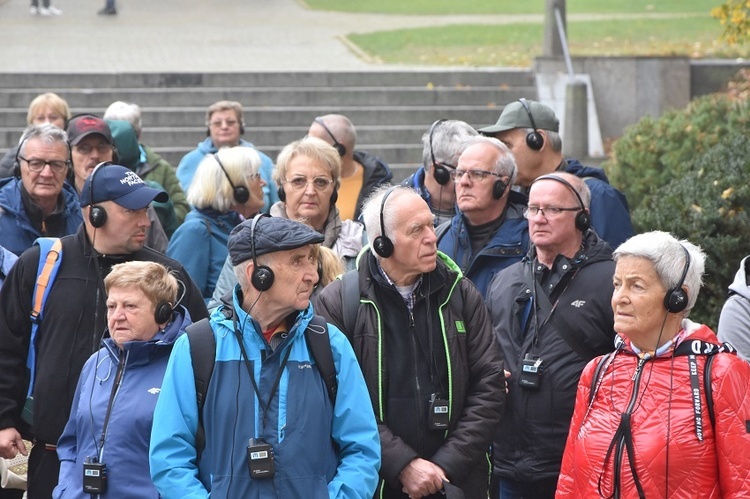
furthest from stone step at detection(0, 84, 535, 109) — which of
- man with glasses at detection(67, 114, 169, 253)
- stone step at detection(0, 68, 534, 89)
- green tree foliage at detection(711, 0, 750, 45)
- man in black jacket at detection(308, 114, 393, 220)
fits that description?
man with glasses at detection(67, 114, 169, 253)

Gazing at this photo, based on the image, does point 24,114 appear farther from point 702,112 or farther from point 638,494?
point 638,494

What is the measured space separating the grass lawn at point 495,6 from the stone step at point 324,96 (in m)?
11.4

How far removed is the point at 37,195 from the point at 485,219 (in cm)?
263

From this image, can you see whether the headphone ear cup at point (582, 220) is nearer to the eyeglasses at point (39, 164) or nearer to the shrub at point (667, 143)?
the eyeglasses at point (39, 164)

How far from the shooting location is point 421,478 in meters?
5.39

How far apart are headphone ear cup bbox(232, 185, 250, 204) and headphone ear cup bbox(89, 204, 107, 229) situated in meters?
1.59

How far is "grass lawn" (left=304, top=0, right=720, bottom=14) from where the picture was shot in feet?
92.5

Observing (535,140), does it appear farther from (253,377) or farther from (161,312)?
(253,377)

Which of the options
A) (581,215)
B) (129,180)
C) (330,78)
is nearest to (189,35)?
(330,78)

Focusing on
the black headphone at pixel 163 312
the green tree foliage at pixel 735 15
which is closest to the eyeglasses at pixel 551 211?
the black headphone at pixel 163 312

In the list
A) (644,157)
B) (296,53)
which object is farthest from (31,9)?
(644,157)

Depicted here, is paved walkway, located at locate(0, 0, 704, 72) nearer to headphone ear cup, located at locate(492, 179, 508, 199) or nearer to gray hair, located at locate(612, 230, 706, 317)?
headphone ear cup, located at locate(492, 179, 508, 199)

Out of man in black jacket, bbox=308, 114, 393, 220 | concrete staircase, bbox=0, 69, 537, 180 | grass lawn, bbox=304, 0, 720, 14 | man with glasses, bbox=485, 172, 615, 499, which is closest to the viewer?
man with glasses, bbox=485, 172, 615, 499

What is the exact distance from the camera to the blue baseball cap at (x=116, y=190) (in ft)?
19.9
